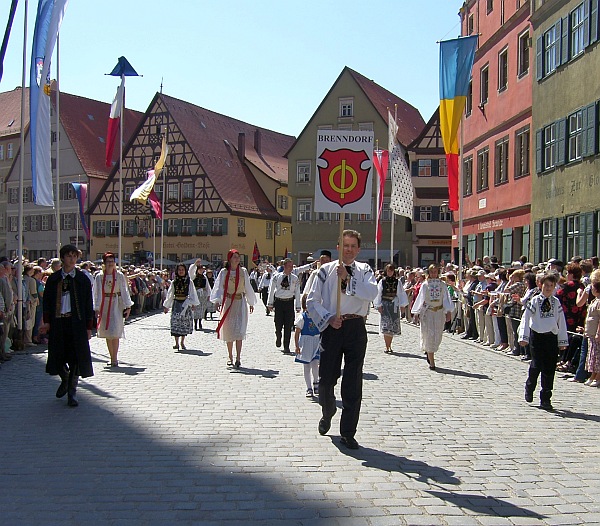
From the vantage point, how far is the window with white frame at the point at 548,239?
23219 millimetres

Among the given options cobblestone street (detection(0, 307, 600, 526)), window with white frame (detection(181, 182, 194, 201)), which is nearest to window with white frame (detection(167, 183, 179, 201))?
window with white frame (detection(181, 182, 194, 201))

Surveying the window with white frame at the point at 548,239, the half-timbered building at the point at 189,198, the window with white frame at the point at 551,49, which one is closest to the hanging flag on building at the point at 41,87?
the window with white frame at the point at 551,49

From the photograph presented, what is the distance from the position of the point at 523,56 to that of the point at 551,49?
3701 mm

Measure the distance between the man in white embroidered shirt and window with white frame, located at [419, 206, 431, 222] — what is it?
159ft

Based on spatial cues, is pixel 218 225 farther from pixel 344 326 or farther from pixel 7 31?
pixel 344 326

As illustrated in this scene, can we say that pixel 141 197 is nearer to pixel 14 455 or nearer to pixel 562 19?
pixel 562 19

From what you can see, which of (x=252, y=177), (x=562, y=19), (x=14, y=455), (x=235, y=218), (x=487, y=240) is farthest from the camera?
(x=252, y=177)

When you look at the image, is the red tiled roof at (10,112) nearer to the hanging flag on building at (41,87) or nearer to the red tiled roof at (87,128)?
the red tiled roof at (87,128)

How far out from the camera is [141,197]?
2923cm

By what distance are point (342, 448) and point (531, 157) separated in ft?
67.4

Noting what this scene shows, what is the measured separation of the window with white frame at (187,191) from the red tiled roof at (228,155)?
172 centimetres

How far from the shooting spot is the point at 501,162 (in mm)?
29797

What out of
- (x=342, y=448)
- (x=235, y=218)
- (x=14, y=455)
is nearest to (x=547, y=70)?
(x=342, y=448)

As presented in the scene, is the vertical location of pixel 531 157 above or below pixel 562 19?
below
